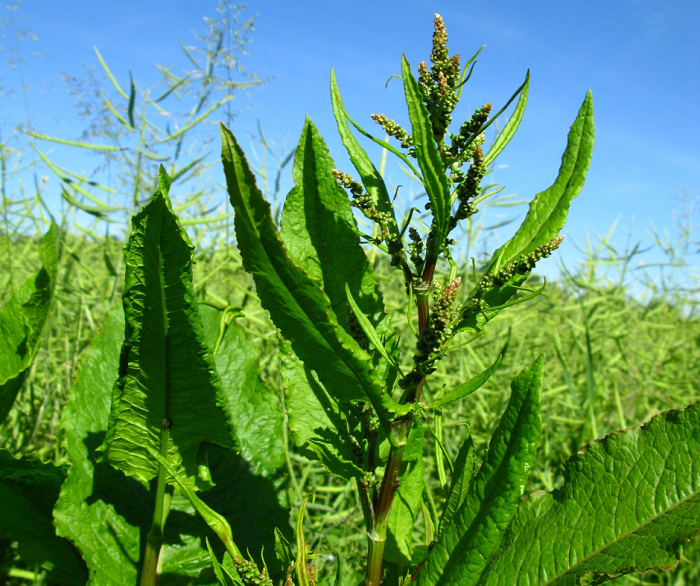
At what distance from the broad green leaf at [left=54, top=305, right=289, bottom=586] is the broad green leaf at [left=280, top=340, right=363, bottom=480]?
1.15 feet

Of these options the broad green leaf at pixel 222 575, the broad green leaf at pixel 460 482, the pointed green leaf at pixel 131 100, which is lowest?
the broad green leaf at pixel 222 575

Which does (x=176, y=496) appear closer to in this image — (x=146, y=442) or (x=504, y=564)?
(x=146, y=442)

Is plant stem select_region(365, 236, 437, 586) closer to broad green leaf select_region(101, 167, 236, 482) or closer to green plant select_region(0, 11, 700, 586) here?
green plant select_region(0, 11, 700, 586)

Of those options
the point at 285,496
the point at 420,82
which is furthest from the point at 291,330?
the point at 285,496

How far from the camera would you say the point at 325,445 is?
86 cm

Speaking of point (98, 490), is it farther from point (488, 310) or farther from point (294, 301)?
point (488, 310)

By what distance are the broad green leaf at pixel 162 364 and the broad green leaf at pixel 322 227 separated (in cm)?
18

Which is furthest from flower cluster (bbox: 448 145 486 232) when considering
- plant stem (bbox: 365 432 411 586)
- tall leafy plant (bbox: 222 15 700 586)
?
plant stem (bbox: 365 432 411 586)

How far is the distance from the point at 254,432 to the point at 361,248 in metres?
0.58

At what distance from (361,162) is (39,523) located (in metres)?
0.94

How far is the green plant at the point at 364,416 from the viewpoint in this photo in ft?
2.25

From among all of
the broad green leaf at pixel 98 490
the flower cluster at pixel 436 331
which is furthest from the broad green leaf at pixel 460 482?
the broad green leaf at pixel 98 490

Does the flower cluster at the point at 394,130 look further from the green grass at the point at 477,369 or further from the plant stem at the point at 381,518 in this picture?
the green grass at the point at 477,369

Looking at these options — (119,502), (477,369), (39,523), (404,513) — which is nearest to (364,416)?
(404,513)
